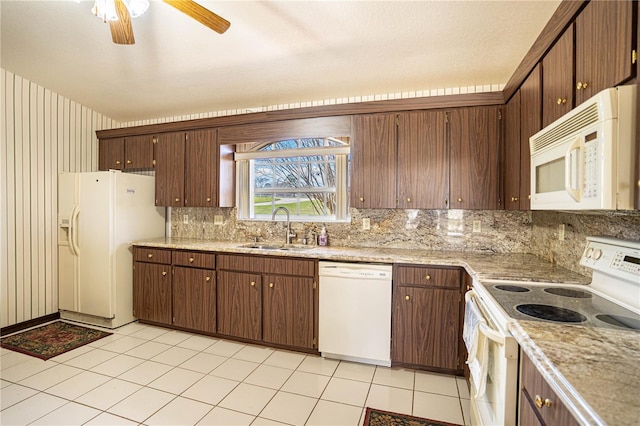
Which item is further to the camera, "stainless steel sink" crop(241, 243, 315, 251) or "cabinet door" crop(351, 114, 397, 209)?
"stainless steel sink" crop(241, 243, 315, 251)

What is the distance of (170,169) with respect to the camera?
11.5ft

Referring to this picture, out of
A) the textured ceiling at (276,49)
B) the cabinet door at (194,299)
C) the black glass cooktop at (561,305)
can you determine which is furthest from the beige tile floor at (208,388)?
the textured ceiling at (276,49)

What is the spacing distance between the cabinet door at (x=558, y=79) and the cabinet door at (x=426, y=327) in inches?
53.6

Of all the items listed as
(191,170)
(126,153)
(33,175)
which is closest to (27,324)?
(33,175)

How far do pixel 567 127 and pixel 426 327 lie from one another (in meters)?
1.69

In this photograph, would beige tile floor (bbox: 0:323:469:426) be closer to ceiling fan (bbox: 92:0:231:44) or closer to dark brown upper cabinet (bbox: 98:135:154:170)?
dark brown upper cabinet (bbox: 98:135:154:170)

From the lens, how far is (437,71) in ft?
8.41

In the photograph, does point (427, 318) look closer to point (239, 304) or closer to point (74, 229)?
point (239, 304)

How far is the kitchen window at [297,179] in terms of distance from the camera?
10.7ft

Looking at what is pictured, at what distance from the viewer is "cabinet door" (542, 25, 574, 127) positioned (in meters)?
1.39

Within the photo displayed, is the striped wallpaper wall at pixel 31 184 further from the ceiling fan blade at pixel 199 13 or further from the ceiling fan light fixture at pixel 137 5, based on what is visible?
the ceiling fan blade at pixel 199 13

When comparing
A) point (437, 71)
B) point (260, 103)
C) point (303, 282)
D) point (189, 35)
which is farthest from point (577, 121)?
point (260, 103)

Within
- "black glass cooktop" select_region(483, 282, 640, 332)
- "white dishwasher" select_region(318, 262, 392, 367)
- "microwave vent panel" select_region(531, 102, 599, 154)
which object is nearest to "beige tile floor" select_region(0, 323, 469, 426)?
"white dishwasher" select_region(318, 262, 392, 367)

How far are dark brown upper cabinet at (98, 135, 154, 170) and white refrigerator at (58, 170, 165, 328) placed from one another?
274 millimetres
